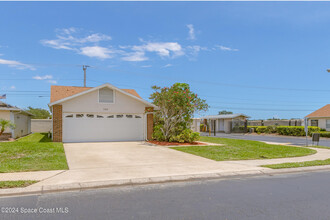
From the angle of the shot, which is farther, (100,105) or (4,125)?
(4,125)

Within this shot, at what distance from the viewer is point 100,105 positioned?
18.4 m

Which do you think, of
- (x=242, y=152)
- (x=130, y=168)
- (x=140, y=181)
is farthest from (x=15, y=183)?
(x=242, y=152)

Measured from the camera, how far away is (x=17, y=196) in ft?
19.1

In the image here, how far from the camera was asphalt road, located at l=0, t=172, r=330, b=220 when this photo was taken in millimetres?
4711

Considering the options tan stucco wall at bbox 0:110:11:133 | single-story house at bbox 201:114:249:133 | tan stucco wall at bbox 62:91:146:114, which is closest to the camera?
tan stucco wall at bbox 62:91:146:114

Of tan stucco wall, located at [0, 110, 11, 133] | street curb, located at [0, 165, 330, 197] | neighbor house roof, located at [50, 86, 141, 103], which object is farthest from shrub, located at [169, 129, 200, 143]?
tan stucco wall, located at [0, 110, 11, 133]

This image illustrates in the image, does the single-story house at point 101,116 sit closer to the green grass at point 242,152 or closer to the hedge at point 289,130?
the green grass at point 242,152

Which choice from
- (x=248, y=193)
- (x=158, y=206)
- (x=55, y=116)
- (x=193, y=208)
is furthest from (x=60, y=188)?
(x=55, y=116)

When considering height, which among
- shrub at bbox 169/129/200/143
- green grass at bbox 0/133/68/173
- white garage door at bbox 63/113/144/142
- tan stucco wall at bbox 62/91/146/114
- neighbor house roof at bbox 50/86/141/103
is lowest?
green grass at bbox 0/133/68/173

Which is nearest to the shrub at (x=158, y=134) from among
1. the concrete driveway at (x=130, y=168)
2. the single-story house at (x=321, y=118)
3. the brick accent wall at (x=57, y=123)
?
the brick accent wall at (x=57, y=123)

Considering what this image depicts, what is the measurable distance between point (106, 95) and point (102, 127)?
2.28 m

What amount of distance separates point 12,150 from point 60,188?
A: 6.98 metres

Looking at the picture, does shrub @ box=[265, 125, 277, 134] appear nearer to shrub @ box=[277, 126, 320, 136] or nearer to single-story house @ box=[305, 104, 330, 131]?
shrub @ box=[277, 126, 320, 136]

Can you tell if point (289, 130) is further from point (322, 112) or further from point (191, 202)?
point (191, 202)
